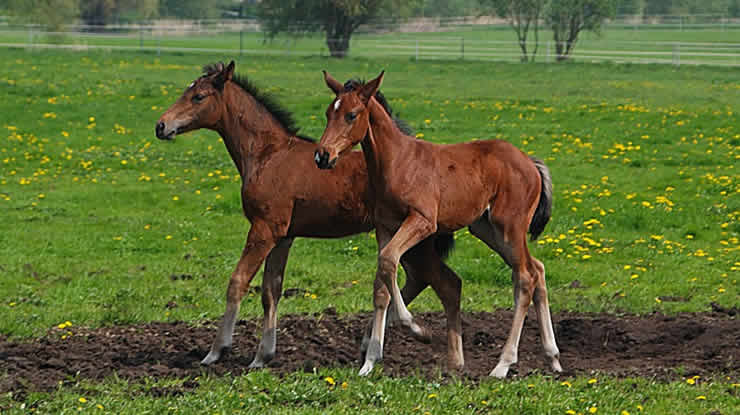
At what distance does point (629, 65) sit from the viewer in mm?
41688

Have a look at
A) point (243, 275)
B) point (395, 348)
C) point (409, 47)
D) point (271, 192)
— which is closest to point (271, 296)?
point (243, 275)

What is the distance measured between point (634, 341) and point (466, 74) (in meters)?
30.6

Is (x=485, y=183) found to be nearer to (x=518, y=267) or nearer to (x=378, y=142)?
(x=518, y=267)

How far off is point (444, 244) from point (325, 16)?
46.0m

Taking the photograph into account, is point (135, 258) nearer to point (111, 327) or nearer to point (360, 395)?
point (111, 327)

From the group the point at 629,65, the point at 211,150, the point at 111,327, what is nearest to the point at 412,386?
the point at 111,327

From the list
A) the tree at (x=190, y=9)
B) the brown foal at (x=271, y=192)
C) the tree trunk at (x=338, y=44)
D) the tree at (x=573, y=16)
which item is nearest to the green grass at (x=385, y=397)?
the brown foal at (x=271, y=192)

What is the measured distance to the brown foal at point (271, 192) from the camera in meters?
7.94

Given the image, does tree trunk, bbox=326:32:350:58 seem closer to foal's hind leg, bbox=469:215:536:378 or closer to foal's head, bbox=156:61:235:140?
foal's head, bbox=156:61:235:140

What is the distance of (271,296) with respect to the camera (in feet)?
27.0

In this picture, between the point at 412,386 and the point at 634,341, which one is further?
the point at 634,341

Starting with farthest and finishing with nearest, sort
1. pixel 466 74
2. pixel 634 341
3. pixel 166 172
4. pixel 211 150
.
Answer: pixel 466 74 → pixel 211 150 → pixel 166 172 → pixel 634 341

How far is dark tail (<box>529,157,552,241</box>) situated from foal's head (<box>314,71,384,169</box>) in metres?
1.73

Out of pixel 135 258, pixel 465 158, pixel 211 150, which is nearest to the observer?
pixel 465 158
